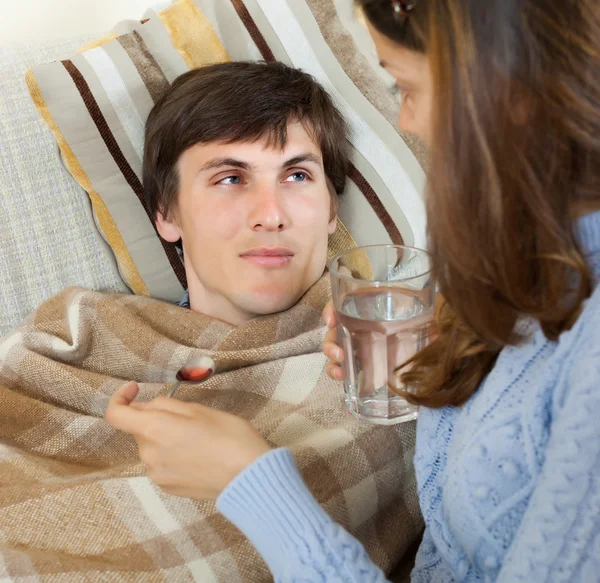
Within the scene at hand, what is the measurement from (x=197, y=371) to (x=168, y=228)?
0.46m

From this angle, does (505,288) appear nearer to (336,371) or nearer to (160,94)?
(336,371)

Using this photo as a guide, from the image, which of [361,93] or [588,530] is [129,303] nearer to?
[361,93]

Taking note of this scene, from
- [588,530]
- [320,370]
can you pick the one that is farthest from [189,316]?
[588,530]

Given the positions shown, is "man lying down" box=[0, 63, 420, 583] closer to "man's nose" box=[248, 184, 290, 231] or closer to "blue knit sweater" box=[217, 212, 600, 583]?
"man's nose" box=[248, 184, 290, 231]

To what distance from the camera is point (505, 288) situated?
65 cm

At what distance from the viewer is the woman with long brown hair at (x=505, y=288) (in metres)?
0.57

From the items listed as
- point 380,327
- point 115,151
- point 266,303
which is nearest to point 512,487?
point 380,327

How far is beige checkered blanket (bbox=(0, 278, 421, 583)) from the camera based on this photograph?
88 centimetres

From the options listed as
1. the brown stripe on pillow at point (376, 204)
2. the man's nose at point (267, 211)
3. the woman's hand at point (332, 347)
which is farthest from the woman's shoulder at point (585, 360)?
the brown stripe on pillow at point (376, 204)

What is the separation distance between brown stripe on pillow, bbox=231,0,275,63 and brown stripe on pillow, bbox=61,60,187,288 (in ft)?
1.16

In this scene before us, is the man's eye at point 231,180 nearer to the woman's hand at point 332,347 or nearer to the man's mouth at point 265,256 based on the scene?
the man's mouth at point 265,256

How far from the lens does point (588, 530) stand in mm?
592

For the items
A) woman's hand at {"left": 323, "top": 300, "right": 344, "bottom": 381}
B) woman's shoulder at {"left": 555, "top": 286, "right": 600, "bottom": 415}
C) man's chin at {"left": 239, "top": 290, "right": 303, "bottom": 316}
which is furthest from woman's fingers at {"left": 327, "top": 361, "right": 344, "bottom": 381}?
woman's shoulder at {"left": 555, "top": 286, "right": 600, "bottom": 415}

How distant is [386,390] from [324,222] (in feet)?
1.66
